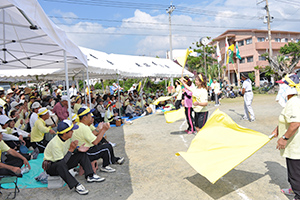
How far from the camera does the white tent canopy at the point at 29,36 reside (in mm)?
3217

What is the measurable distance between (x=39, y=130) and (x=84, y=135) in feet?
7.11

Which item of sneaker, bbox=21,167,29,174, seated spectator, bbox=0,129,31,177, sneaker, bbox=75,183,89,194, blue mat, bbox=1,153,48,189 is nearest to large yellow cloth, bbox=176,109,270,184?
sneaker, bbox=75,183,89,194

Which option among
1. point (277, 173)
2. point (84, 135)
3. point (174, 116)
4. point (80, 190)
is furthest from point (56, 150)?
point (174, 116)

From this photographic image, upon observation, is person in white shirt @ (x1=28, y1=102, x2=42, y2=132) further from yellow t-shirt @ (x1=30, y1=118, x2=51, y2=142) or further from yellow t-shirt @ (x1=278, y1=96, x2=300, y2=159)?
yellow t-shirt @ (x1=278, y1=96, x2=300, y2=159)

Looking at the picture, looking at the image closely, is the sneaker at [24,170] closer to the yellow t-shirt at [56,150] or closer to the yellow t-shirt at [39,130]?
the yellow t-shirt at [39,130]

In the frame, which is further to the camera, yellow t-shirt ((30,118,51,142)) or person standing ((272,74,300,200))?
yellow t-shirt ((30,118,51,142))

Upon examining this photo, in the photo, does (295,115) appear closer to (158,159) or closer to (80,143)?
(158,159)

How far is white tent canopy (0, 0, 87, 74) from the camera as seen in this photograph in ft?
10.6

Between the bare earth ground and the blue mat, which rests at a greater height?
the bare earth ground

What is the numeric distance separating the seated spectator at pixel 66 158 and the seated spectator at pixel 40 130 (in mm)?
1925

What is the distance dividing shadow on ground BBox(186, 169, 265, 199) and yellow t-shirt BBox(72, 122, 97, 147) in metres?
1.90

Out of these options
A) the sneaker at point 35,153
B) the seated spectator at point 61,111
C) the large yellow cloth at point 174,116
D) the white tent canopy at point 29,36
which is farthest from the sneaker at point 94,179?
the large yellow cloth at point 174,116

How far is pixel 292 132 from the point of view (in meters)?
2.89

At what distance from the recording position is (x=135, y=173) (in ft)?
14.6
